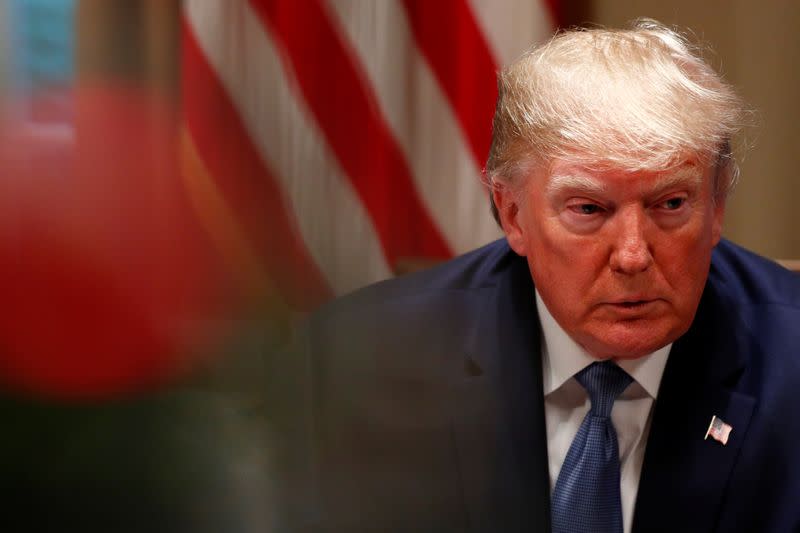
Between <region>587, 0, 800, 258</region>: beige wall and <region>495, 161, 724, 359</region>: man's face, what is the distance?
634 mm

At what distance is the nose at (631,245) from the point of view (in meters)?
0.81

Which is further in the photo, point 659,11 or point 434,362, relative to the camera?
point 659,11

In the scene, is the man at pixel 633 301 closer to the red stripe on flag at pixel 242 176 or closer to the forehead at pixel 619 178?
the forehead at pixel 619 178

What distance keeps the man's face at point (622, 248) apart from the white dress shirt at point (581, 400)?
2.3 inches

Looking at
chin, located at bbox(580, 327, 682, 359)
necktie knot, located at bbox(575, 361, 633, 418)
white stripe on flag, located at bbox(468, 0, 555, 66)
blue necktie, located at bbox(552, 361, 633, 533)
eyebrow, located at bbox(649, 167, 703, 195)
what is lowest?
blue necktie, located at bbox(552, 361, 633, 533)

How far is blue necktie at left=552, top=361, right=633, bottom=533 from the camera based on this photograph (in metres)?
0.93

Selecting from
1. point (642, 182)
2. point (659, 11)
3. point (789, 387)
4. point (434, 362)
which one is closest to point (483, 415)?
point (434, 362)

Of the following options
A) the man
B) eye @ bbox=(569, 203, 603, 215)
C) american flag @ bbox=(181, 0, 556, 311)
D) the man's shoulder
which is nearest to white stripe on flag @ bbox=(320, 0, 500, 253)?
american flag @ bbox=(181, 0, 556, 311)

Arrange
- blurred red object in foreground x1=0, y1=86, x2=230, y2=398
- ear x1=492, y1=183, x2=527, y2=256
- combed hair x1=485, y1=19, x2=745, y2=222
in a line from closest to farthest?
blurred red object in foreground x1=0, y1=86, x2=230, y2=398 < combed hair x1=485, y1=19, x2=745, y2=222 < ear x1=492, y1=183, x2=527, y2=256

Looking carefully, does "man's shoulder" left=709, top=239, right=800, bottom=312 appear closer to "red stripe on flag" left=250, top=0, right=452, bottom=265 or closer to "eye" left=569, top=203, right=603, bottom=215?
"eye" left=569, top=203, right=603, bottom=215

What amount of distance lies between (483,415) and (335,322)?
0.09 metres

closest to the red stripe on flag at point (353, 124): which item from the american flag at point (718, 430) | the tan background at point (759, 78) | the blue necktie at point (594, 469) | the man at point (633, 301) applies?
the man at point (633, 301)

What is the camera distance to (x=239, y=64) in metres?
0.20

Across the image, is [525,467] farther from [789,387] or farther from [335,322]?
[789,387]
